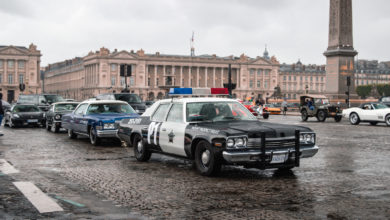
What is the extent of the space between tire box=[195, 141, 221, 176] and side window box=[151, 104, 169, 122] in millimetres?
1728

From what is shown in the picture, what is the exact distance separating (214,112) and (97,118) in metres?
6.55

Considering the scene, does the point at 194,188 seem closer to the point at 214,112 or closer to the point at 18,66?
the point at 214,112

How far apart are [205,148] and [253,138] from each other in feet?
3.29

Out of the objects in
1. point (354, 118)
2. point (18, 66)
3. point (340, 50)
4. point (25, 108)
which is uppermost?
point (18, 66)

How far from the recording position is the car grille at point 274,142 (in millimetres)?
8773

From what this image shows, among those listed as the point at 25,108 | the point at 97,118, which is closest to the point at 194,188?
the point at 97,118

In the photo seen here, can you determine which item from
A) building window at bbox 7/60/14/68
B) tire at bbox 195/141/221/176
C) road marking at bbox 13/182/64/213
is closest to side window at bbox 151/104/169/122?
tire at bbox 195/141/221/176

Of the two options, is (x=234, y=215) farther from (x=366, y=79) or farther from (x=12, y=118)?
(x=366, y=79)

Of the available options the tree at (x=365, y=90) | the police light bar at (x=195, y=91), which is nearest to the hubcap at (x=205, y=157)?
the police light bar at (x=195, y=91)

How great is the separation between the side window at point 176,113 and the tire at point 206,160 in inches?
37.8

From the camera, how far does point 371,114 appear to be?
28.5 m

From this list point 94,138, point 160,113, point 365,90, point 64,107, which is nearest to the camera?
point 160,113

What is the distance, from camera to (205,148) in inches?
365

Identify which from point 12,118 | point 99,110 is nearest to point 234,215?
point 99,110
